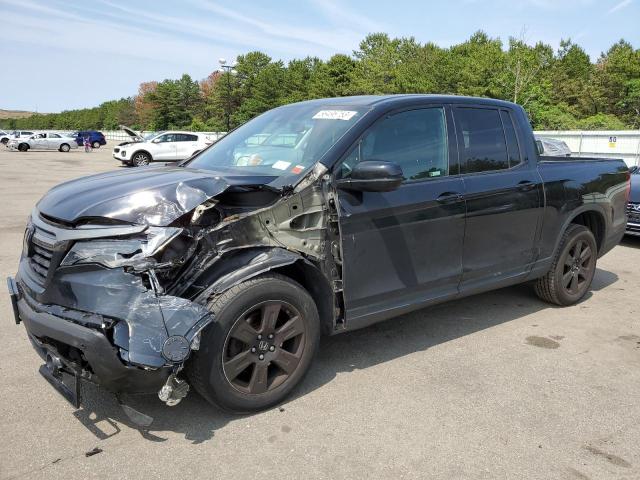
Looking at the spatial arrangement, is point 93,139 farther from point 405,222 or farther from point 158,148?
point 405,222

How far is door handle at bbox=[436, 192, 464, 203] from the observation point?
3967mm

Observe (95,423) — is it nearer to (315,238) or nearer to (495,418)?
(315,238)

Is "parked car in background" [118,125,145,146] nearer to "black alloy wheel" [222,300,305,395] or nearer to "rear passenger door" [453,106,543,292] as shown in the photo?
"rear passenger door" [453,106,543,292]

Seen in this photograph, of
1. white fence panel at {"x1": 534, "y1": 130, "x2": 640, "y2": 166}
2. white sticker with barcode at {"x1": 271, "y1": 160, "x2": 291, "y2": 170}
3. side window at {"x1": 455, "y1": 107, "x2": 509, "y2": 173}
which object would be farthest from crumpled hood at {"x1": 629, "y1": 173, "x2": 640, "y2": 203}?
white fence panel at {"x1": 534, "y1": 130, "x2": 640, "y2": 166}

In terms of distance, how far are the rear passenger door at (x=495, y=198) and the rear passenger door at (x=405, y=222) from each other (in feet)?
0.46

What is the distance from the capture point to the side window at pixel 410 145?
368cm

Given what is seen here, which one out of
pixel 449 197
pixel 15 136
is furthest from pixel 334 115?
pixel 15 136

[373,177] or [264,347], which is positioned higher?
[373,177]

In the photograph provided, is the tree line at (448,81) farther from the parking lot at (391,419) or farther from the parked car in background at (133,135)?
the parking lot at (391,419)

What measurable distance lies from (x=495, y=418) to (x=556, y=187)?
2.51 meters

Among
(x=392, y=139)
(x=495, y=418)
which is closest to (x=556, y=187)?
(x=392, y=139)

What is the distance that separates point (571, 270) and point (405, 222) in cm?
256

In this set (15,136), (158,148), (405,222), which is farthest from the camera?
(15,136)

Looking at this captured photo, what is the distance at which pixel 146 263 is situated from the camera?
9.21 feet
